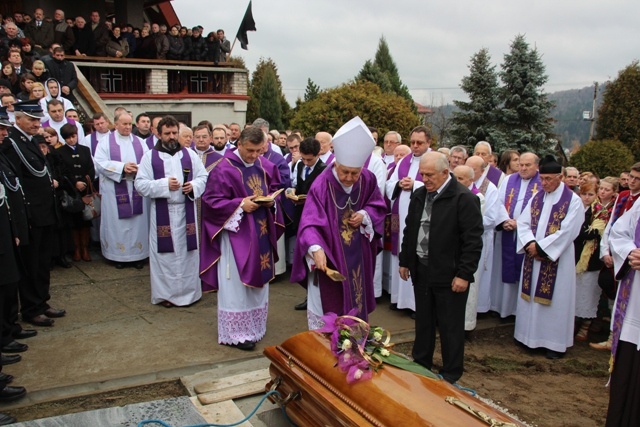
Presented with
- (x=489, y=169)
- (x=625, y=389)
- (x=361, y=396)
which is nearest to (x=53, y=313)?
(x=361, y=396)

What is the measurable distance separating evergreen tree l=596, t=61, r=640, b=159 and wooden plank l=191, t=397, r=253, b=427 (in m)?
18.1

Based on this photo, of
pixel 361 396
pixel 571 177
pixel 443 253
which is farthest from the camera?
pixel 571 177

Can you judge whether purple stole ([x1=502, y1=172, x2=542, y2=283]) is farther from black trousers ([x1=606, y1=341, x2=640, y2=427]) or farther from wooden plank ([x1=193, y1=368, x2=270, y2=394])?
wooden plank ([x1=193, y1=368, x2=270, y2=394])

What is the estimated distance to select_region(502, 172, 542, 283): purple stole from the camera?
22.7 ft

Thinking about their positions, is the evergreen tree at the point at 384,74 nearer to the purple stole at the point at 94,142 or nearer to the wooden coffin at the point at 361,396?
the purple stole at the point at 94,142

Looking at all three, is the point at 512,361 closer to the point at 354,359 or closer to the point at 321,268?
the point at 321,268

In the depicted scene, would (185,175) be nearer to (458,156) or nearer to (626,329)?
(458,156)

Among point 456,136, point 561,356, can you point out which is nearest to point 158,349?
point 561,356

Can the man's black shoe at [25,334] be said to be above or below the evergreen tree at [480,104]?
below

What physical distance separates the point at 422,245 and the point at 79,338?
3.59 metres

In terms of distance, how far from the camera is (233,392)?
182 inches

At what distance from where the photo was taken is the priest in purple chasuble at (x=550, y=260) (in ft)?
19.7

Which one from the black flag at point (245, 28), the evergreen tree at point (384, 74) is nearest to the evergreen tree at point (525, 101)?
the evergreen tree at point (384, 74)

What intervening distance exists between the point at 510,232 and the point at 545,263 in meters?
0.92
